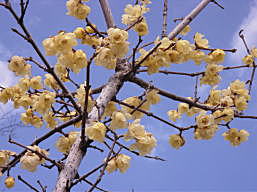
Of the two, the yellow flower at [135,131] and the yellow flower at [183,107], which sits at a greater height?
the yellow flower at [183,107]

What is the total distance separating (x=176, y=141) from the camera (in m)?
2.23

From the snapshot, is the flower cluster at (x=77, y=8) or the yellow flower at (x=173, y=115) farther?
the yellow flower at (x=173, y=115)

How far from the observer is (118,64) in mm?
2398

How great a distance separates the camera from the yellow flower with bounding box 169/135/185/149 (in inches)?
86.9

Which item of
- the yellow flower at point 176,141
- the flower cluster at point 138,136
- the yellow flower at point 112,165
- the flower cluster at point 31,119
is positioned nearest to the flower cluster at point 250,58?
the yellow flower at point 176,141

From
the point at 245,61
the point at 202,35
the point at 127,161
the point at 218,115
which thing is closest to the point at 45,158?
the point at 127,161

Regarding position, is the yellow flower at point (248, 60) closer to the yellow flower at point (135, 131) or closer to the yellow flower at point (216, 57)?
the yellow flower at point (216, 57)

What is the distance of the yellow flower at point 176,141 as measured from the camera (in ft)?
7.24

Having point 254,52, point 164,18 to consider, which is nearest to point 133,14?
point 164,18

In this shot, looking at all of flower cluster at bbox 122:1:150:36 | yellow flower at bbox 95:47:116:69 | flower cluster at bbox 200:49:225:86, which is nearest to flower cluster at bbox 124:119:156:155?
yellow flower at bbox 95:47:116:69

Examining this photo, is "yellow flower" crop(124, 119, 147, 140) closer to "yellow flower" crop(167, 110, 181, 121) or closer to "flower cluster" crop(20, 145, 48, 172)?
"flower cluster" crop(20, 145, 48, 172)

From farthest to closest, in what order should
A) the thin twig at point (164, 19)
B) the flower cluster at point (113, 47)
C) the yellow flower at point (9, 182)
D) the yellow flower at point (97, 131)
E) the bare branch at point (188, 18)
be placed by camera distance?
the thin twig at point (164, 19), the bare branch at point (188, 18), the yellow flower at point (9, 182), the flower cluster at point (113, 47), the yellow flower at point (97, 131)

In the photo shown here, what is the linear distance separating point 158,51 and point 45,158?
38.1 inches

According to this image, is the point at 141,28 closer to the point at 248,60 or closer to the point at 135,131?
the point at 135,131
